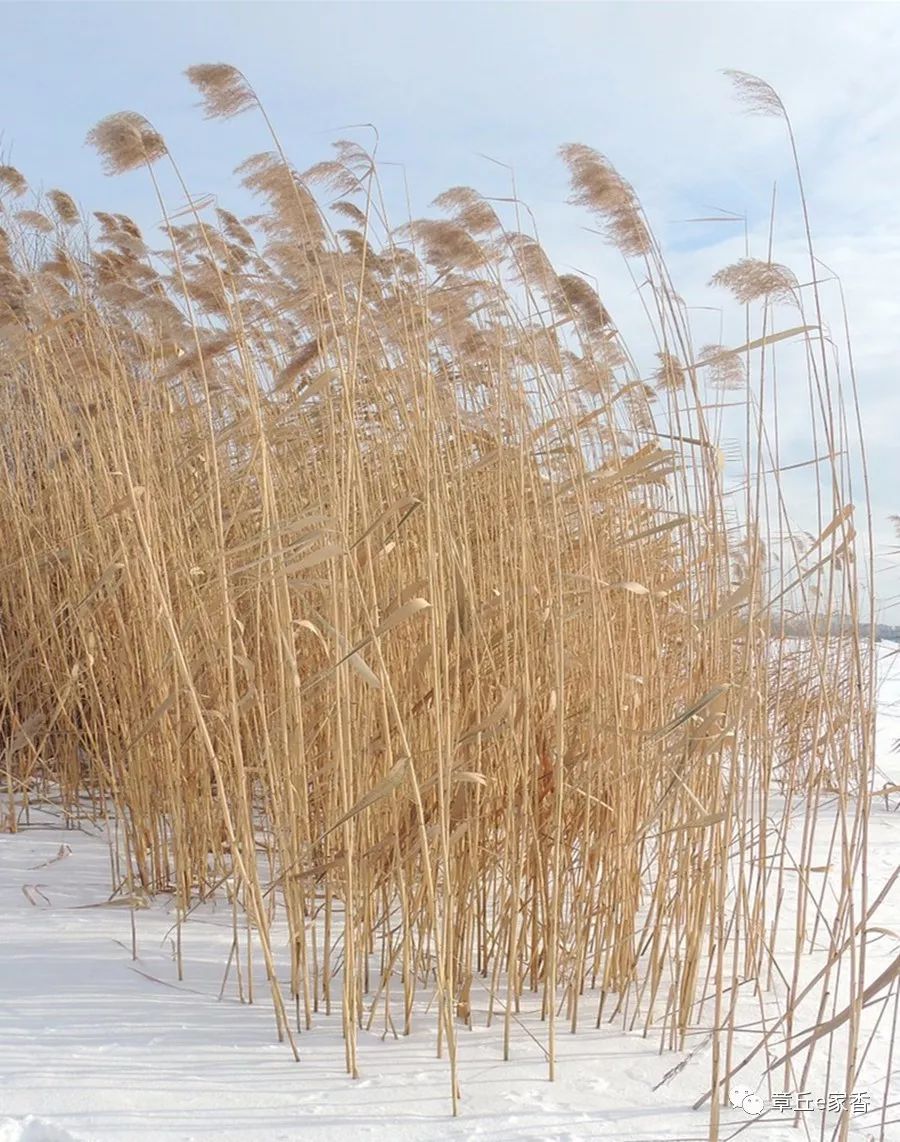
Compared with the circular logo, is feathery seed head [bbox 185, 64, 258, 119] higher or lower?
higher

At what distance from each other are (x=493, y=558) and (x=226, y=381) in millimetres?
722

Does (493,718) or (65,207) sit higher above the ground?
(65,207)

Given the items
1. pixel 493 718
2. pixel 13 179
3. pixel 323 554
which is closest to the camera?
pixel 323 554

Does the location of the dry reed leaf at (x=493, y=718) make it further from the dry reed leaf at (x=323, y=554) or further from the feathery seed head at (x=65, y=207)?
the feathery seed head at (x=65, y=207)

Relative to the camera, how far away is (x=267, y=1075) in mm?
1292

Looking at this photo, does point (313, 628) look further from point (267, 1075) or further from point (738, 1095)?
point (738, 1095)

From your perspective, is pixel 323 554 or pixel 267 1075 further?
pixel 267 1075

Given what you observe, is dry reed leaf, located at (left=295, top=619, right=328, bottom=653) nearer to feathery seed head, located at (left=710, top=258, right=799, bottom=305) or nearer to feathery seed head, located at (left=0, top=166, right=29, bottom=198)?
feathery seed head, located at (left=710, top=258, right=799, bottom=305)

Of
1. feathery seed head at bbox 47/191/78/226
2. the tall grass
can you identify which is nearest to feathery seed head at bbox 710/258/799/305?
the tall grass

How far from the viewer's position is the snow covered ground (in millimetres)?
1187

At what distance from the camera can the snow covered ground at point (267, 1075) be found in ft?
3.89

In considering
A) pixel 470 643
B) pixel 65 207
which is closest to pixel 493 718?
pixel 470 643

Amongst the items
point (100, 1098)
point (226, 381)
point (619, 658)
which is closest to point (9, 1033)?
point (100, 1098)

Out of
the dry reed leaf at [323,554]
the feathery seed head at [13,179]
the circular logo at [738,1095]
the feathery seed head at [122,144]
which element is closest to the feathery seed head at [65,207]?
the feathery seed head at [13,179]
